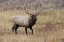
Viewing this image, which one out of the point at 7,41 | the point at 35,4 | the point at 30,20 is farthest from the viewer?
the point at 35,4

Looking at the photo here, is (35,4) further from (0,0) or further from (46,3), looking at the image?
(0,0)

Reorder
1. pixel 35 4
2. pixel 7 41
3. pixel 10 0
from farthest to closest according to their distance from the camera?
pixel 10 0 → pixel 35 4 → pixel 7 41

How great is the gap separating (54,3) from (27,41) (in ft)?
91.0

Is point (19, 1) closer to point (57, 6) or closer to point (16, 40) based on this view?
point (57, 6)

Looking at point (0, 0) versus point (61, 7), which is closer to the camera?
point (61, 7)

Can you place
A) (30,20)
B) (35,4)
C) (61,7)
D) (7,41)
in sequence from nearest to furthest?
(7,41) → (30,20) → (61,7) → (35,4)

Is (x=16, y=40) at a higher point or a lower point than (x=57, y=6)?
higher

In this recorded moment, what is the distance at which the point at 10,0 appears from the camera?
45.2 meters

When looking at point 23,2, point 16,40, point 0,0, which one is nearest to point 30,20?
point 16,40

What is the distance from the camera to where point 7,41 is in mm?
14102

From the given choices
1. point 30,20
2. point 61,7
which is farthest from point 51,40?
point 61,7

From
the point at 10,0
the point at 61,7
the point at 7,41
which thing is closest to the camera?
the point at 7,41

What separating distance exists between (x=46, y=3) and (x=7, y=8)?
5.80m

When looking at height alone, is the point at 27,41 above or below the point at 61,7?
above
